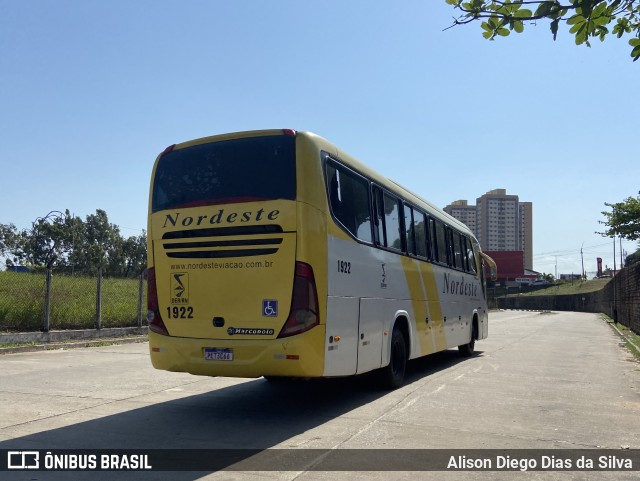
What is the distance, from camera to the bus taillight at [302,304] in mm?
6801

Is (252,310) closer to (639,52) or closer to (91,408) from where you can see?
(91,408)

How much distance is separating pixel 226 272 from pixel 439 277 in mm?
6195

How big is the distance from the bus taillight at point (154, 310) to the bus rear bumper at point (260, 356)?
15.8 inches

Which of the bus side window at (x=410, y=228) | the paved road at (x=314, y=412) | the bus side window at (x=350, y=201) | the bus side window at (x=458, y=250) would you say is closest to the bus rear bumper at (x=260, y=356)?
the paved road at (x=314, y=412)

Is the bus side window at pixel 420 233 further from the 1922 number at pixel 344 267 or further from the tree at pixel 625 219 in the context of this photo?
the tree at pixel 625 219

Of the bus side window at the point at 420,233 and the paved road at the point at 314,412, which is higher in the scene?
the bus side window at the point at 420,233

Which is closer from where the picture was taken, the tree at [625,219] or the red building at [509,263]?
the tree at [625,219]

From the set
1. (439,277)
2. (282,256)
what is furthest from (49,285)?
(282,256)

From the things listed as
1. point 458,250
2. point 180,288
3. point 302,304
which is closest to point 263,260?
point 302,304

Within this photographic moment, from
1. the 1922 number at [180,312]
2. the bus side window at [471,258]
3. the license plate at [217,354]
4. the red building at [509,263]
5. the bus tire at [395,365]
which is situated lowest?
the bus tire at [395,365]

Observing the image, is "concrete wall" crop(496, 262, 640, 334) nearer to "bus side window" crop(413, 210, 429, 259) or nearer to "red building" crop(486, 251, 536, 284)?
"red building" crop(486, 251, 536, 284)

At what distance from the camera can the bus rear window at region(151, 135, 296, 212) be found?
716 cm

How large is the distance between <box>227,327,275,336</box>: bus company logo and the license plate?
22 centimetres

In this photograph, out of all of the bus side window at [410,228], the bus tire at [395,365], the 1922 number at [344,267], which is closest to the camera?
the 1922 number at [344,267]
